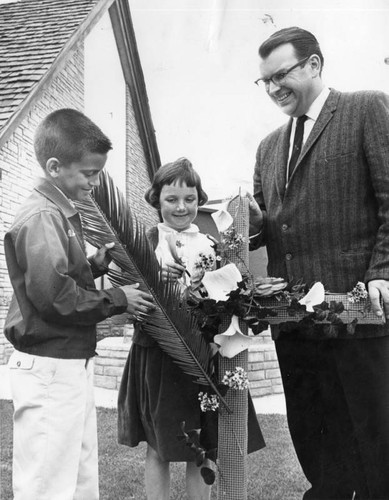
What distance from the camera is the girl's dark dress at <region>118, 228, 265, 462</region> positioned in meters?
2.14

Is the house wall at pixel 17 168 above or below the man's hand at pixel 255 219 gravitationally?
above

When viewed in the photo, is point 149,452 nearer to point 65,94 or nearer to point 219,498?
point 219,498

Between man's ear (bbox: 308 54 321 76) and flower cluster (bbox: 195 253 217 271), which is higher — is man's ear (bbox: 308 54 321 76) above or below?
above

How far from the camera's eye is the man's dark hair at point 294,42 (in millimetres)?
2164

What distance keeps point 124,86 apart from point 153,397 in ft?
8.10

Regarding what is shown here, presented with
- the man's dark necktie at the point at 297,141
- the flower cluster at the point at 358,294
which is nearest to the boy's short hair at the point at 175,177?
the man's dark necktie at the point at 297,141

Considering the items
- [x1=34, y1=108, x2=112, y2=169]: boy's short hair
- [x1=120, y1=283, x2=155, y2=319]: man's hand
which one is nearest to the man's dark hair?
[x1=34, y1=108, x2=112, y2=169]: boy's short hair

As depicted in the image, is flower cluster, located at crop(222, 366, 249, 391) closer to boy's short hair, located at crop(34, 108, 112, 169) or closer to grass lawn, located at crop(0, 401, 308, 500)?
boy's short hair, located at crop(34, 108, 112, 169)

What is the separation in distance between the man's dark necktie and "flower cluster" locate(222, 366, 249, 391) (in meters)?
0.87

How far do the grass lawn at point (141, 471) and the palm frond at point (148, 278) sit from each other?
4.39 ft

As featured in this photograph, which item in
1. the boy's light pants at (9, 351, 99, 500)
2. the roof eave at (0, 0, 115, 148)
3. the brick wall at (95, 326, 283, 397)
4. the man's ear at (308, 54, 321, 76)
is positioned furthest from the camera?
the brick wall at (95, 326, 283, 397)

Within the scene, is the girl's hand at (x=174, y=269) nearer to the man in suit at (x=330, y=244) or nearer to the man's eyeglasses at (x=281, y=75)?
the man in suit at (x=330, y=244)

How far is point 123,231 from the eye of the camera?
1.89 meters

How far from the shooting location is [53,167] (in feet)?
6.48
